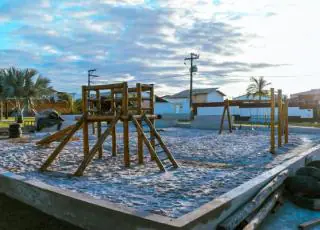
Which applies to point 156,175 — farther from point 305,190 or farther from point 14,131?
point 14,131

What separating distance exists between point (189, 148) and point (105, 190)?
18.1 feet

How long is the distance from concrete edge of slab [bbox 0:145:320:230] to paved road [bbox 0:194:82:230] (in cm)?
8

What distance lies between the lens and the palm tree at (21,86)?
2630cm

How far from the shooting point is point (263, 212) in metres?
4.59

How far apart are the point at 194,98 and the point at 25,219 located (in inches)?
1993

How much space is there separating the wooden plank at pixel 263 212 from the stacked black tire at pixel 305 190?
1.13 ft

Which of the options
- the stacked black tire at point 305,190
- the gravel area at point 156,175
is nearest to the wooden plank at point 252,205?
the stacked black tire at point 305,190

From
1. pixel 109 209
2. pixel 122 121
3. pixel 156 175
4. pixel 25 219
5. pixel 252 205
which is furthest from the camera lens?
pixel 122 121

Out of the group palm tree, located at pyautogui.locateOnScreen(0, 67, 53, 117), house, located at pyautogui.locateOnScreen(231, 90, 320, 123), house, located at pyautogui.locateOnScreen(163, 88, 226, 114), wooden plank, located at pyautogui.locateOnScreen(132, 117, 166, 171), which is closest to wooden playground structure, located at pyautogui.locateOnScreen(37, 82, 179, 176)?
wooden plank, located at pyautogui.locateOnScreen(132, 117, 166, 171)

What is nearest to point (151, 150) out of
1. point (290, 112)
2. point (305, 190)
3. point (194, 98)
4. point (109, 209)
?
point (305, 190)

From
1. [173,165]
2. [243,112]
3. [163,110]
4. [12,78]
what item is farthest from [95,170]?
[163,110]

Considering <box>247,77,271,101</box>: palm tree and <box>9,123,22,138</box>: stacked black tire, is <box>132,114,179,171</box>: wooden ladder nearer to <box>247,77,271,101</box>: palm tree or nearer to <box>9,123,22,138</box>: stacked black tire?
<box>9,123,22,138</box>: stacked black tire

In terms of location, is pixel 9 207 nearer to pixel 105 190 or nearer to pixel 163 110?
pixel 105 190

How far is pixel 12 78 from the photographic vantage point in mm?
26250
